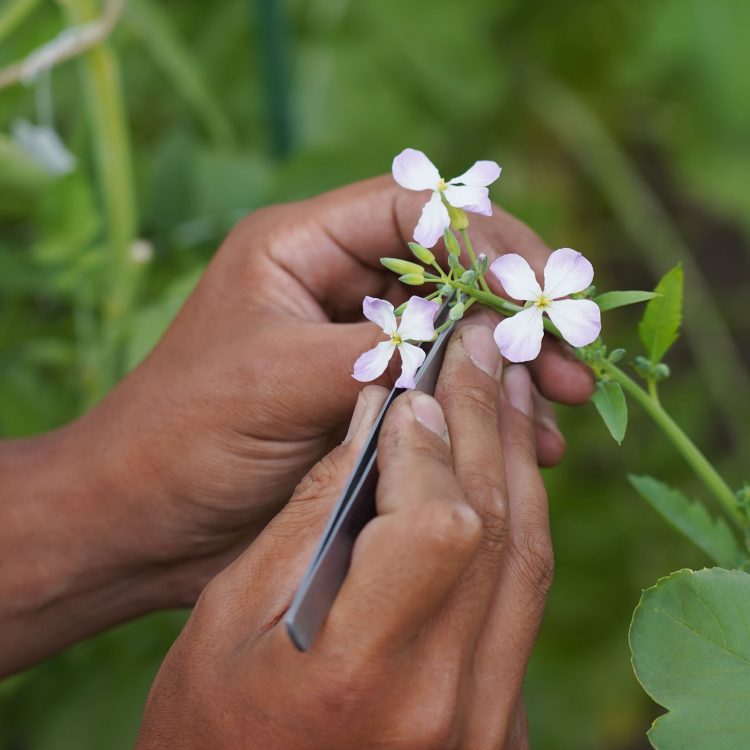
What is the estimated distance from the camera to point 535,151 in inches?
99.2

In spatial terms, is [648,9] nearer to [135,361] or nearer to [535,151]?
[535,151]

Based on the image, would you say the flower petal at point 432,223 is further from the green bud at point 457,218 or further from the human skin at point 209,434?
the human skin at point 209,434

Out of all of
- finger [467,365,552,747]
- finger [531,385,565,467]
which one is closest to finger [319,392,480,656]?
finger [467,365,552,747]

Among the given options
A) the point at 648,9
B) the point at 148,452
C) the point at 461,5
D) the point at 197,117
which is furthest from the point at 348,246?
the point at 648,9

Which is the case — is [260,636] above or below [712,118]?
below

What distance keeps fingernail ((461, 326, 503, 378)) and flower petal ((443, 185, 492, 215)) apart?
0.13m

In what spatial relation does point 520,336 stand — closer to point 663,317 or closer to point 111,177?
point 663,317

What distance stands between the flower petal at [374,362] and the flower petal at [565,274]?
0.46 feet

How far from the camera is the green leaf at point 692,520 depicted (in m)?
0.93

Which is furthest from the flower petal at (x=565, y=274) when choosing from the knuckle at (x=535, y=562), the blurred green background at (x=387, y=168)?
the blurred green background at (x=387, y=168)

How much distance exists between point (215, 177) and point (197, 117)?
1.37 ft

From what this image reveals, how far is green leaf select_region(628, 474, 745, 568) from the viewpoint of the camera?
93 cm

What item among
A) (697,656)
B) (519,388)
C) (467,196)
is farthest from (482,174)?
(697,656)

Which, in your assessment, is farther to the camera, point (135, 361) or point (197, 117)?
point (197, 117)
